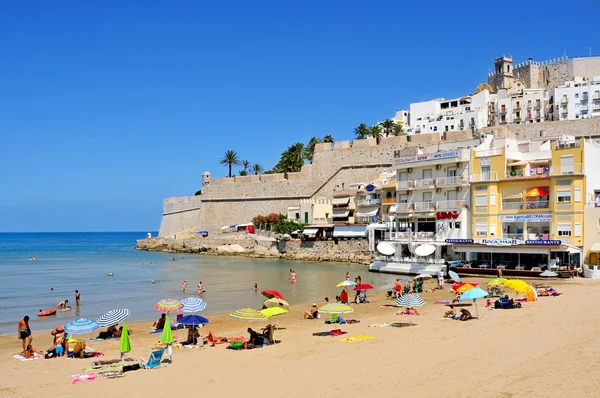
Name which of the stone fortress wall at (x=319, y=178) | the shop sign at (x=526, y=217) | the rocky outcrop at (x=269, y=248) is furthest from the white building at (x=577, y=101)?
the shop sign at (x=526, y=217)

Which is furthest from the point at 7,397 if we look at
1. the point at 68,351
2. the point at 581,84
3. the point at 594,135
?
the point at 581,84

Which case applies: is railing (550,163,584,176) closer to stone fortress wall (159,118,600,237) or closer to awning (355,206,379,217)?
stone fortress wall (159,118,600,237)

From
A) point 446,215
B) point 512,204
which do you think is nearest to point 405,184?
point 446,215

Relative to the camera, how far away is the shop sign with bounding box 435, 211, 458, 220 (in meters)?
36.0

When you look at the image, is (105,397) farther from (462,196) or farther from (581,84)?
(581,84)

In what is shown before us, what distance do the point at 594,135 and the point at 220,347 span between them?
41808mm

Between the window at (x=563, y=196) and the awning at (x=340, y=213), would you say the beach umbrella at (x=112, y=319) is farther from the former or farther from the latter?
the awning at (x=340, y=213)

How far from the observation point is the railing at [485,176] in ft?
112

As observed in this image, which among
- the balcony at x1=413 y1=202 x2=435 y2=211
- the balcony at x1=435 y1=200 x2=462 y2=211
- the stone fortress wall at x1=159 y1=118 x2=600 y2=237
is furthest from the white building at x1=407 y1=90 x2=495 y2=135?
the balcony at x1=435 y1=200 x2=462 y2=211

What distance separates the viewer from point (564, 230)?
30.9 m

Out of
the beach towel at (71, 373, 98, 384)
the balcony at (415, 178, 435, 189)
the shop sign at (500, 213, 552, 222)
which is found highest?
the balcony at (415, 178, 435, 189)

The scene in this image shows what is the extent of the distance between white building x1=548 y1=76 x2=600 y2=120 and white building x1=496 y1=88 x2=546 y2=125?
162 centimetres

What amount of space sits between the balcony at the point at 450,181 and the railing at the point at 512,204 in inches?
111

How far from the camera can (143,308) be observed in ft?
84.4
